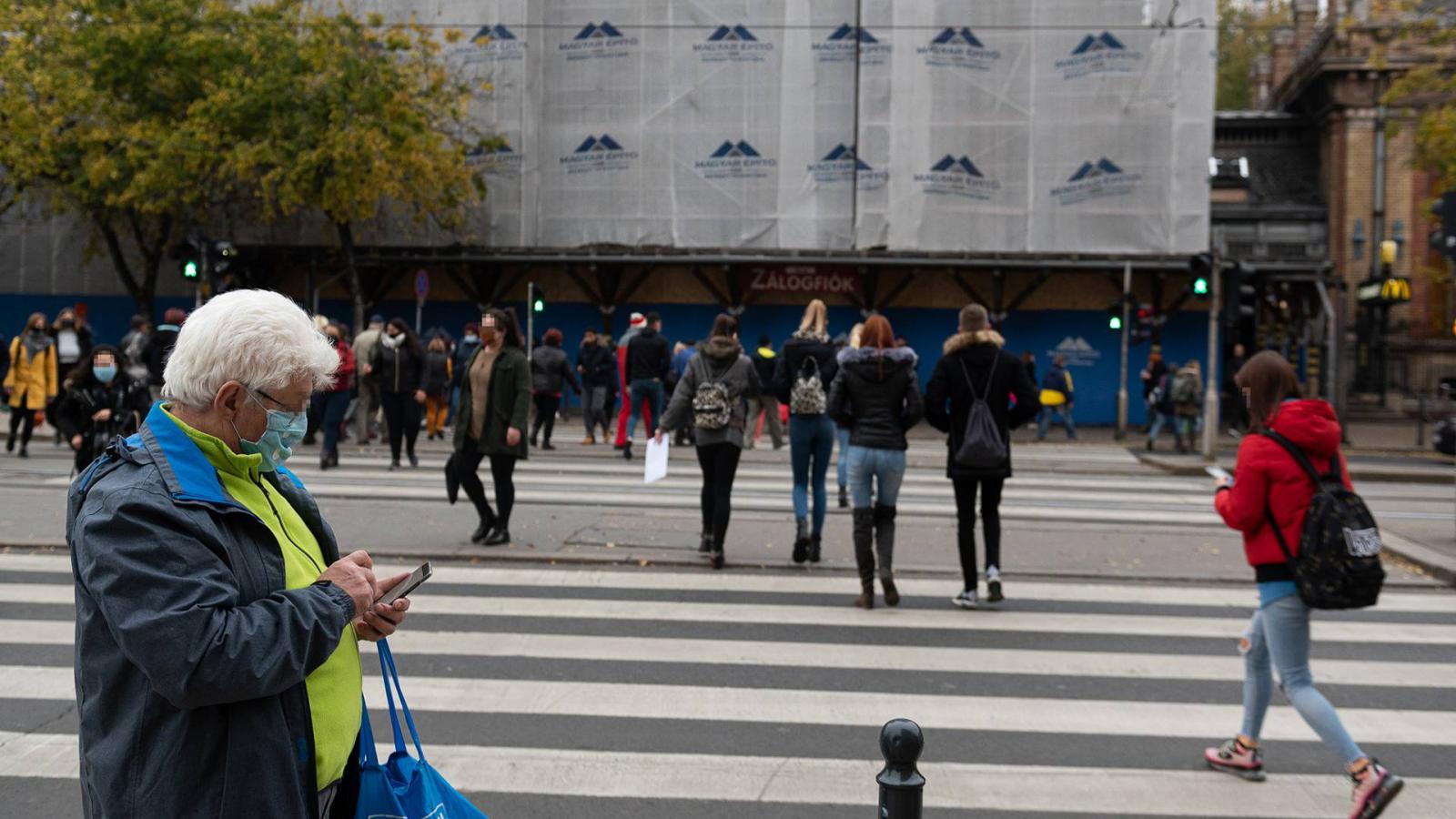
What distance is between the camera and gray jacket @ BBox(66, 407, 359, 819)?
2266 mm

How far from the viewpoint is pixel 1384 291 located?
84.7ft

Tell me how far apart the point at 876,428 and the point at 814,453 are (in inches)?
67.0

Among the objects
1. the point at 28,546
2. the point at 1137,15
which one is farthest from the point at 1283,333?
the point at 28,546

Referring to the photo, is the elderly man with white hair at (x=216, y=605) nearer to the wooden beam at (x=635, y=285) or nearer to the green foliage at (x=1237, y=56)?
the wooden beam at (x=635, y=285)

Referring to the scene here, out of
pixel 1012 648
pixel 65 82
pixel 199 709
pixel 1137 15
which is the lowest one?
pixel 1012 648

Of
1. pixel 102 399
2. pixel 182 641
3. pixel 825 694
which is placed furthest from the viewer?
pixel 102 399

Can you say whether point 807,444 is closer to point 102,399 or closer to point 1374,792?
point 1374,792

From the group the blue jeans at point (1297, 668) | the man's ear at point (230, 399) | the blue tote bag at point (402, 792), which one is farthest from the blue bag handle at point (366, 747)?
the blue jeans at point (1297, 668)

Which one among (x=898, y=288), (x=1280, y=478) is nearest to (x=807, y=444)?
(x=1280, y=478)

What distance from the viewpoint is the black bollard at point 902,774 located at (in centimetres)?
298

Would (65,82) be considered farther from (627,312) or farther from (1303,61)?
(1303,61)

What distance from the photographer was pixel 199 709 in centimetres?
235

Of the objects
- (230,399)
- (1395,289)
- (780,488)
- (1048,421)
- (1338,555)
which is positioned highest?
(1395,289)

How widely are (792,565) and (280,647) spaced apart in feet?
24.8
